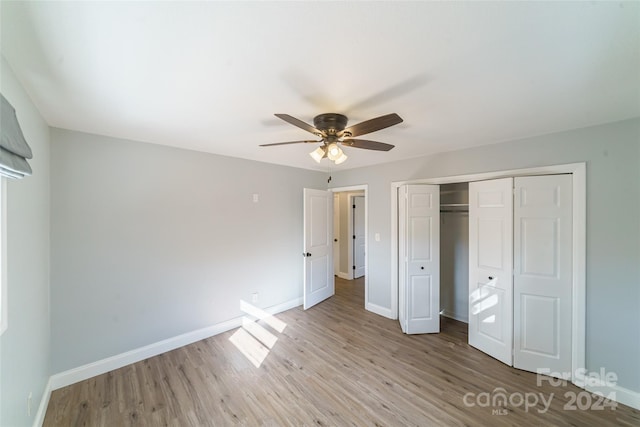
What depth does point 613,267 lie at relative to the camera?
2.12 metres

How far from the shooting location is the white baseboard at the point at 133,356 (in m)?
2.22

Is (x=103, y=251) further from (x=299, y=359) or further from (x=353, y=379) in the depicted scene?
(x=353, y=379)

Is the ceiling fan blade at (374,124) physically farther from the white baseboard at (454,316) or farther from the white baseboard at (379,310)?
the white baseboard at (454,316)

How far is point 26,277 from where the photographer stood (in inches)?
63.7

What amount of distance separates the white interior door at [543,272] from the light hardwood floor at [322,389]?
0.87ft

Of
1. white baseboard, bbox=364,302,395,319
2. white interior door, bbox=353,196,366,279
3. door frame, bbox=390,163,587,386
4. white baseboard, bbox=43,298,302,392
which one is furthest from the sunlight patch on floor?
door frame, bbox=390,163,587,386

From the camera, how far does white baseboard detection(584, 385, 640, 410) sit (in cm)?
200

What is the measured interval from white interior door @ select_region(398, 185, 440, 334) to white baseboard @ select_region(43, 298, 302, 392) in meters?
2.44

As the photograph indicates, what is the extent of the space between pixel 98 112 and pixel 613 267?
459 cm

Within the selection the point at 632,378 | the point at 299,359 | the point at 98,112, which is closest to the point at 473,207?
the point at 632,378

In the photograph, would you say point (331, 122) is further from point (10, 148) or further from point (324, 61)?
point (10, 148)

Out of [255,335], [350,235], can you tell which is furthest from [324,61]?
A: [350,235]

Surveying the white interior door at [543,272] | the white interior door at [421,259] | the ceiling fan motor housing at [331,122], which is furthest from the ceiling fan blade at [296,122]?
the white interior door at [543,272]

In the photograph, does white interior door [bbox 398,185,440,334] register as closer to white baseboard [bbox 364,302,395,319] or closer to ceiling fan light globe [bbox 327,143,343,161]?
white baseboard [bbox 364,302,395,319]
